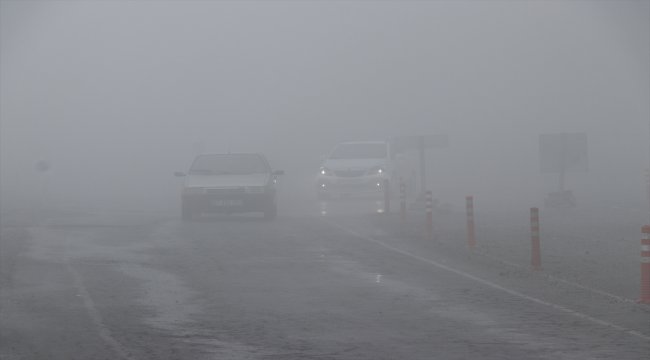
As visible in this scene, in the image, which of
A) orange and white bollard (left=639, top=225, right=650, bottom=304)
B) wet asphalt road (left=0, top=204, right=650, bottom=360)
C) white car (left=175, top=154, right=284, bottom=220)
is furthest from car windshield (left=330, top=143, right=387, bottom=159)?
orange and white bollard (left=639, top=225, right=650, bottom=304)

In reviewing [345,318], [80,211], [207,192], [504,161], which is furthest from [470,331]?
[504,161]

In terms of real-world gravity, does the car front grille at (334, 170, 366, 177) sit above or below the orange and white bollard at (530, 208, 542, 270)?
above

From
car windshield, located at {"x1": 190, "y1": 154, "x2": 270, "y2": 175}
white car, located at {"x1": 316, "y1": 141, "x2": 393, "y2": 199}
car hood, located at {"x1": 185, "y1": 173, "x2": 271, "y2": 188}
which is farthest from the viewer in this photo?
white car, located at {"x1": 316, "y1": 141, "x2": 393, "y2": 199}

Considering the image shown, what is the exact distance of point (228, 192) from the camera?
84.6 feet

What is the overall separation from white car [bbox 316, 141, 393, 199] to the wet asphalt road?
15.0m

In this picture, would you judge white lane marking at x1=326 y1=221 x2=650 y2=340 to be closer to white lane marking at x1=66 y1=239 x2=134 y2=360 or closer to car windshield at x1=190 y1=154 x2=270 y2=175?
white lane marking at x1=66 y1=239 x2=134 y2=360

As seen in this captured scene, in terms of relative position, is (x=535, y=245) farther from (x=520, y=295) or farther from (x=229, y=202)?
(x=229, y=202)

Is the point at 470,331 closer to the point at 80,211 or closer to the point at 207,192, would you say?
the point at 207,192

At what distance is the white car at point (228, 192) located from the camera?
84.5 ft

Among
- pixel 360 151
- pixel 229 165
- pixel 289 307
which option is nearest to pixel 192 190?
pixel 229 165

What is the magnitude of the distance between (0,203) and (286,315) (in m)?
26.3

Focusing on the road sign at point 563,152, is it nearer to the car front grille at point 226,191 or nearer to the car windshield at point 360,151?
the car windshield at point 360,151

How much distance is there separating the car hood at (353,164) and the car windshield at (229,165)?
7.89 meters

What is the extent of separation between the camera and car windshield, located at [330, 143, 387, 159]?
36406 mm
